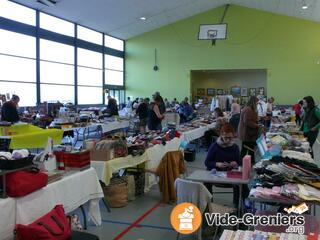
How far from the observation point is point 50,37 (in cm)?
1310

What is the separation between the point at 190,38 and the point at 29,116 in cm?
1003

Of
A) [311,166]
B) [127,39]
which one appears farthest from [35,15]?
[311,166]

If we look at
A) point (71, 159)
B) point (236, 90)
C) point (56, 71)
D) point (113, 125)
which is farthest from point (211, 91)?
point (71, 159)

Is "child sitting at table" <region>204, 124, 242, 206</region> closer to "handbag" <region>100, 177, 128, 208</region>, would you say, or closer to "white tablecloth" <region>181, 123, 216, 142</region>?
"handbag" <region>100, 177, 128, 208</region>

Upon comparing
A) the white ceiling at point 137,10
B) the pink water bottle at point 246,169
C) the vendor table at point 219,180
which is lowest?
the vendor table at point 219,180

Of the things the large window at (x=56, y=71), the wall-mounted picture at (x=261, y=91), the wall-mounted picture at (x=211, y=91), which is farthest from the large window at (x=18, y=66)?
the wall-mounted picture at (x=261, y=91)

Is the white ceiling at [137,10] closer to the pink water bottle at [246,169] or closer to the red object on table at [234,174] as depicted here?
the red object on table at [234,174]

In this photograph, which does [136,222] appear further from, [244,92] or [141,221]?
[244,92]

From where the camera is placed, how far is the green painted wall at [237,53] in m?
16.1

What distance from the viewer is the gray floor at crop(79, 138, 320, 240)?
369 centimetres

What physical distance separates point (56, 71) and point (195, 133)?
7327mm

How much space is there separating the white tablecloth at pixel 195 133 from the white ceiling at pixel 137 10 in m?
6.27

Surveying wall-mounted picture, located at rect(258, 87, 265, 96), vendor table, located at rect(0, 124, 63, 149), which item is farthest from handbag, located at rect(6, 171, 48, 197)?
wall-mounted picture, located at rect(258, 87, 265, 96)

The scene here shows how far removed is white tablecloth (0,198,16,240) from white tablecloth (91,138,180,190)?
1699 millimetres
